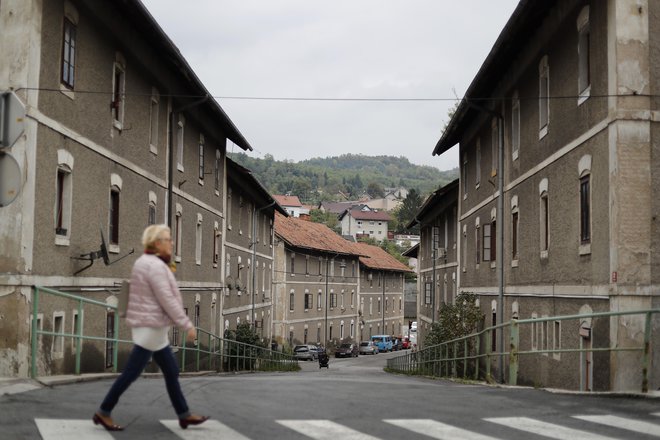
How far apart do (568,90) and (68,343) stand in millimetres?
11162

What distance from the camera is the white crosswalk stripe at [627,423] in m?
8.09

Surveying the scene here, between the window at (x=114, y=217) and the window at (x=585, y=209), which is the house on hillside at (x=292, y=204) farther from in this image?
the window at (x=585, y=209)

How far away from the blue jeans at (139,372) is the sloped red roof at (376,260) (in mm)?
75822

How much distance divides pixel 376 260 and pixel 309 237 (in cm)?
2232

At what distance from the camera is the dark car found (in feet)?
245

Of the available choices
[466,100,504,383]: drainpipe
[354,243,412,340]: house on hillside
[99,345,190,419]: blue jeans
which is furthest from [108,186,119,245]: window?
[354,243,412,340]: house on hillside

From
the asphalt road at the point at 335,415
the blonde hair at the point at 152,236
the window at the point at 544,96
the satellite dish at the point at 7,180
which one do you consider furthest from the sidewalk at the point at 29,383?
the window at the point at 544,96

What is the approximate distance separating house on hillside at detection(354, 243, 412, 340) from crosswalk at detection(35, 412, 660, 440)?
7260 centimetres

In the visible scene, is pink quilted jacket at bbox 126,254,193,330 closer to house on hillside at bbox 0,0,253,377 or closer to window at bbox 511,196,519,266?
house on hillside at bbox 0,0,253,377

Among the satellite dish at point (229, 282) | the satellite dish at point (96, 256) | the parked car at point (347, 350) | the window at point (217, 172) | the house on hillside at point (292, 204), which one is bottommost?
the parked car at point (347, 350)

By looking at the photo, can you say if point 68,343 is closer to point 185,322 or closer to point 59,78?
point 59,78

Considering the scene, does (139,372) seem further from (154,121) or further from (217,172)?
(217,172)

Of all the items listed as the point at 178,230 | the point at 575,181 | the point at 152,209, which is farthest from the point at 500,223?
the point at 178,230

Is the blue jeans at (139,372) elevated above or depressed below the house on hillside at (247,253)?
below
